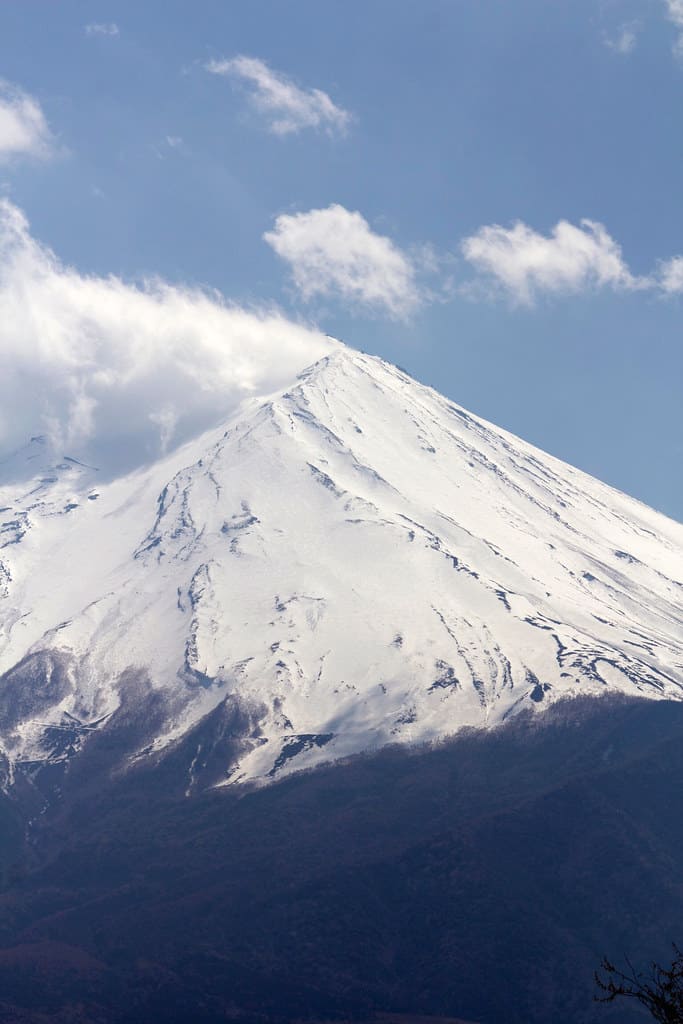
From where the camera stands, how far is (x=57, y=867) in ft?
400

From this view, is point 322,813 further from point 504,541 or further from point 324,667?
point 504,541

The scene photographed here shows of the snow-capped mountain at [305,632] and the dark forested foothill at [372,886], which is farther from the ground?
the snow-capped mountain at [305,632]

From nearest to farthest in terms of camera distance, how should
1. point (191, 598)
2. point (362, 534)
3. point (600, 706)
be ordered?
point (600, 706) < point (191, 598) < point (362, 534)

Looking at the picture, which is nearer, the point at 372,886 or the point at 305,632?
the point at 372,886

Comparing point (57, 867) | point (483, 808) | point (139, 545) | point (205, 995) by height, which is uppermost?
point (139, 545)

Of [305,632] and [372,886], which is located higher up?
[305,632]

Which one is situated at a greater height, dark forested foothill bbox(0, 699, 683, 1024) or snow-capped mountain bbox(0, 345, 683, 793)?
snow-capped mountain bbox(0, 345, 683, 793)

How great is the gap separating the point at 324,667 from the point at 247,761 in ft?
61.4

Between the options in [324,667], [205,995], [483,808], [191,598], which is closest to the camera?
[205,995]

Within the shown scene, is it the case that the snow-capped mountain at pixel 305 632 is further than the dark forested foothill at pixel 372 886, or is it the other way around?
the snow-capped mountain at pixel 305 632

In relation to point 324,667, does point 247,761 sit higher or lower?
lower

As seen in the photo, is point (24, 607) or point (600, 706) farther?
point (24, 607)

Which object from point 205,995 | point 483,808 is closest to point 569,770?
point 483,808

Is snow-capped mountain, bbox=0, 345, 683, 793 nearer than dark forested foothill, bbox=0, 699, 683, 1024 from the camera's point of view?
No
